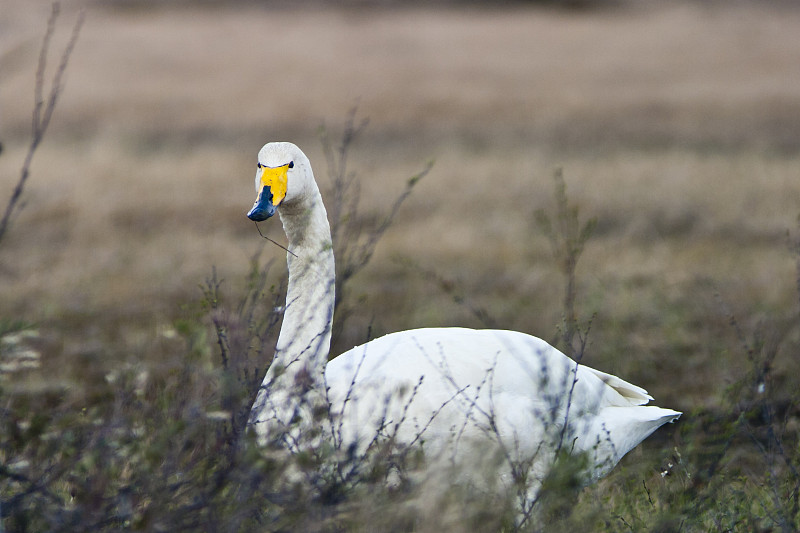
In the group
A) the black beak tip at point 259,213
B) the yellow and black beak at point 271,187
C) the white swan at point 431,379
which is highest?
the yellow and black beak at point 271,187

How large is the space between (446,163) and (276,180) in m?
10.7

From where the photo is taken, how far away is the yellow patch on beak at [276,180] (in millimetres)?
4328

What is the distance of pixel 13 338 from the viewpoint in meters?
2.91

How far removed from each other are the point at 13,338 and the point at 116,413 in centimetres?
37

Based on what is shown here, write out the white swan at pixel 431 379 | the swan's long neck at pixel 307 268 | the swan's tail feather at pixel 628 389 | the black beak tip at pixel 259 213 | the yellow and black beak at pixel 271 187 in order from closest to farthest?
the black beak tip at pixel 259 213 → the yellow and black beak at pixel 271 187 → the white swan at pixel 431 379 → the swan's long neck at pixel 307 268 → the swan's tail feather at pixel 628 389

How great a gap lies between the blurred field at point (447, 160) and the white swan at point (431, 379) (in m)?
0.48

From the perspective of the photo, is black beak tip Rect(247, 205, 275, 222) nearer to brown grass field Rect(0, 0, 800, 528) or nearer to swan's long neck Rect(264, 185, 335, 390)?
swan's long neck Rect(264, 185, 335, 390)

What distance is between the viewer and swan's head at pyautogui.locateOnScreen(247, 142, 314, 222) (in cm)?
432

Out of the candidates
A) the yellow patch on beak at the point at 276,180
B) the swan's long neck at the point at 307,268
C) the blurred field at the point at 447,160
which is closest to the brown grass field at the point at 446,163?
the blurred field at the point at 447,160

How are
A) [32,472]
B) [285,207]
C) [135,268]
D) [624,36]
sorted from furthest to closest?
[624,36], [135,268], [285,207], [32,472]

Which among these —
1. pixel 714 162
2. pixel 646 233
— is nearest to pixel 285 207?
pixel 646 233

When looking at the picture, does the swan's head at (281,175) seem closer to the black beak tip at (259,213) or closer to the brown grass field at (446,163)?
the black beak tip at (259,213)

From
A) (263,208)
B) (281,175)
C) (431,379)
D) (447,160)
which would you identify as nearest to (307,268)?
(281,175)

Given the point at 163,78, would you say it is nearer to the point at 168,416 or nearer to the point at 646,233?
the point at 646,233
